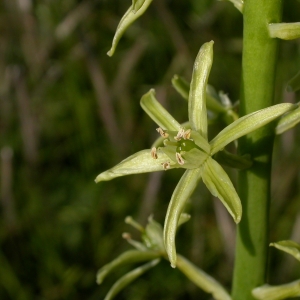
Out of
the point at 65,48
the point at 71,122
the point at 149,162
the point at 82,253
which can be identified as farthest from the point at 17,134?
the point at 149,162

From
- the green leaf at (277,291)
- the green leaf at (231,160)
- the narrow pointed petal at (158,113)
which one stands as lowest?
the green leaf at (277,291)

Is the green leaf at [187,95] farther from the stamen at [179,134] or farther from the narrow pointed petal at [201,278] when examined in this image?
the narrow pointed petal at [201,278]

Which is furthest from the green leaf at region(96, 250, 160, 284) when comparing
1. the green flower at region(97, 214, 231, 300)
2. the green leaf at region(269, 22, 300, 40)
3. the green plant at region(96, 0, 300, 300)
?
the green leaf at region(269, 22, 300, 40)

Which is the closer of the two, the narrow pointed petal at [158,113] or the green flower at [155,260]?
the narrow pointed petal at [158,113]

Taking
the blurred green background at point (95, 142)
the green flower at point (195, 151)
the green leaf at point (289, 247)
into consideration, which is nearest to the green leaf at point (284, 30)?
the green flower at point (195, 151)

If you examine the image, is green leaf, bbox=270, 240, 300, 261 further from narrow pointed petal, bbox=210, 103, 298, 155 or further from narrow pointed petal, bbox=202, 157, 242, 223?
narrow pointed petal, bbox=210, 103, 298, 155

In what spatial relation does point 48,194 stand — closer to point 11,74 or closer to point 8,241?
point 8,241
